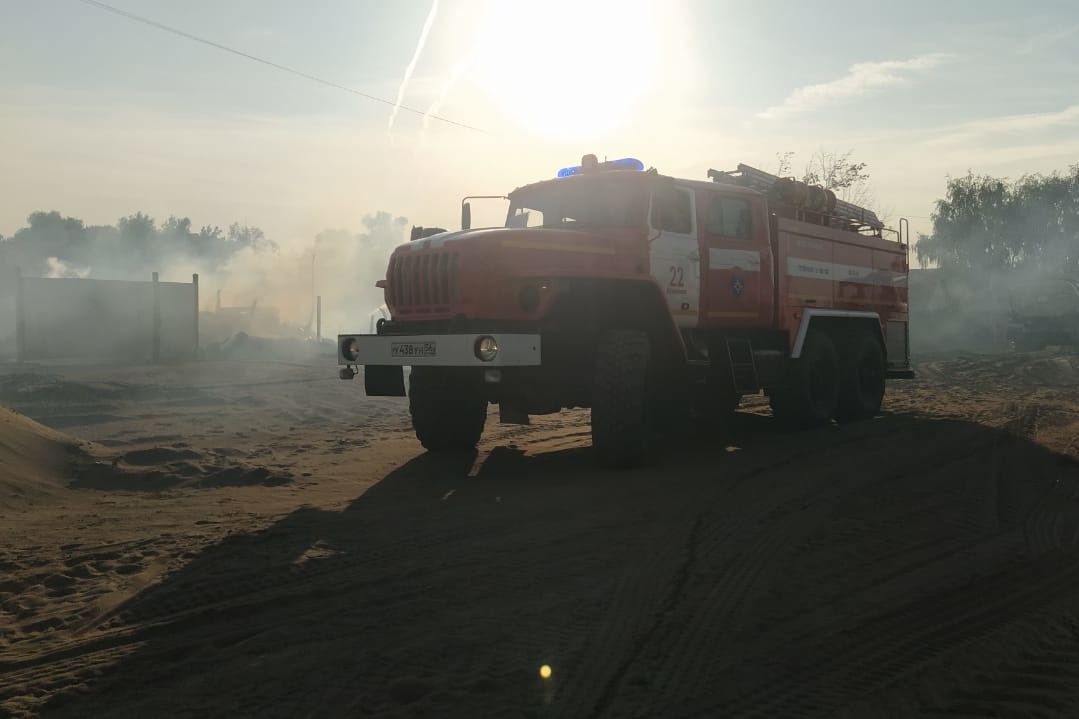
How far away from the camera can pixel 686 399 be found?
996 cm

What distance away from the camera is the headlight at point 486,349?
7375mm

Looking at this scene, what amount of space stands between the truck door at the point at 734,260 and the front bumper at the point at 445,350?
Answer: 10.3 feet

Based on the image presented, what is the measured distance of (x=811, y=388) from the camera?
468 inches

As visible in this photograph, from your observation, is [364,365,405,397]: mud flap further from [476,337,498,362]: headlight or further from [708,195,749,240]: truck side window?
[708,195,749,240]: truck side window

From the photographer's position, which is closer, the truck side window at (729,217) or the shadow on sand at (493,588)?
the shadow on sand at (493,588)

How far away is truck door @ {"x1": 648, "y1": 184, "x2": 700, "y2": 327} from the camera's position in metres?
8.98

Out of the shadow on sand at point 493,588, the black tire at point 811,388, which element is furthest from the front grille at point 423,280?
the black tire at point 811,388

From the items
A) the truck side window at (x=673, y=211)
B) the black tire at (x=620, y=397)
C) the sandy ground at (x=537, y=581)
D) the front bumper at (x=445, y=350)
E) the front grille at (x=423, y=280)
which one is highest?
the truck side window at (x=673, y=211)

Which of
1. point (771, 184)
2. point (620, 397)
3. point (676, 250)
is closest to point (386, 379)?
point (620, 397)

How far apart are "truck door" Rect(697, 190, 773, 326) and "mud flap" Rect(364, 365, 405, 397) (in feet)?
11.5

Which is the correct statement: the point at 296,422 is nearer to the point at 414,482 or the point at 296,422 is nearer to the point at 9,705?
the point at 414,482

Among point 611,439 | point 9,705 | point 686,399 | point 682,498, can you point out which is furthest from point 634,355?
point 9,705

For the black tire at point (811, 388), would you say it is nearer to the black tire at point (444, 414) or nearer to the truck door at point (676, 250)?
the truck door at point (676, 250)

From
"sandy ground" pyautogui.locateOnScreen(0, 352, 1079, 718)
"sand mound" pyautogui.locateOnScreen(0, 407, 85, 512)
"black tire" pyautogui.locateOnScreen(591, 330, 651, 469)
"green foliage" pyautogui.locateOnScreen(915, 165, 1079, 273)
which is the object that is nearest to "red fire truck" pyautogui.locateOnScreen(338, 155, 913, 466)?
"black tire" pyautogui.locateOnScreen(591, 330, 651, 469)
